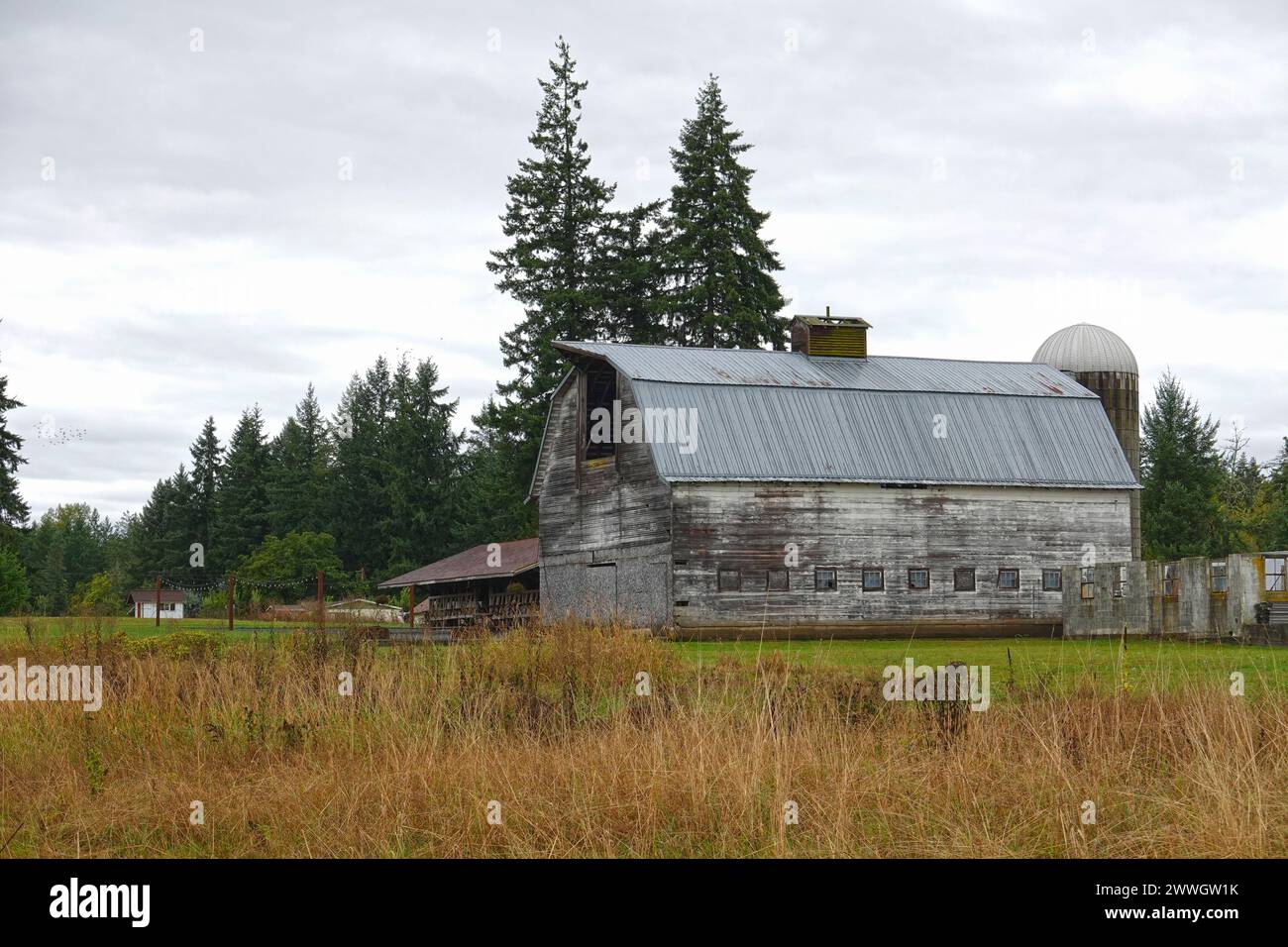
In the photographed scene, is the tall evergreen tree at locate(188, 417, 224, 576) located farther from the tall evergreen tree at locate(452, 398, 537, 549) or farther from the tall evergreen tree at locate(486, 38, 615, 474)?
the tall evergreen tree at locate(486, 38, 615, 474)

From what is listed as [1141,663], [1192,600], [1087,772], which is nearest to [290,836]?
[1087,772]

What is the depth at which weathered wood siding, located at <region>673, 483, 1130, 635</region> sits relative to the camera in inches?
1303

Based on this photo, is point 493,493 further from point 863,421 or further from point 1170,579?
point 1170,579

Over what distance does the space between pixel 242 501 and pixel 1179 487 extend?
173ft

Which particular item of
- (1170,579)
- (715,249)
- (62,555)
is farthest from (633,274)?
(62,555)

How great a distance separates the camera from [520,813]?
1088 cm

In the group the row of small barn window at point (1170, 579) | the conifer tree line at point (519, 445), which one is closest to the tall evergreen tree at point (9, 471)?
the conifer tree line at point (519, 445)

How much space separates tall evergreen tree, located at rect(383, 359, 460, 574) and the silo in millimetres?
43053

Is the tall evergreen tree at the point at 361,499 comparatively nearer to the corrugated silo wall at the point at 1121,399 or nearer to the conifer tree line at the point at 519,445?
the conifer tree line at the point at 519,445

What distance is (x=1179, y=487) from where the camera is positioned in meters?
66.3

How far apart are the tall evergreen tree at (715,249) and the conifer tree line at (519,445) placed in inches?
3.0
